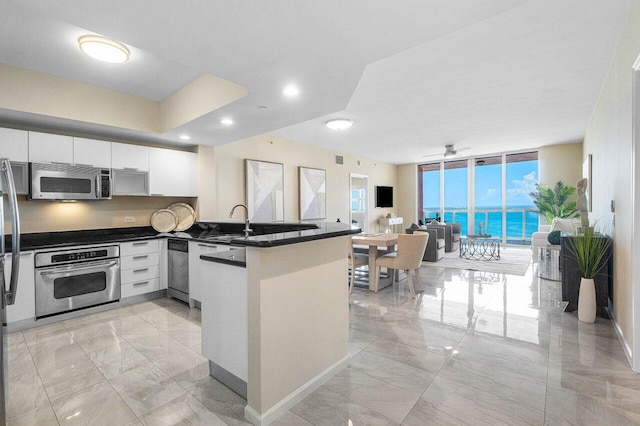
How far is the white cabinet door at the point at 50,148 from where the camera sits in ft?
10.9

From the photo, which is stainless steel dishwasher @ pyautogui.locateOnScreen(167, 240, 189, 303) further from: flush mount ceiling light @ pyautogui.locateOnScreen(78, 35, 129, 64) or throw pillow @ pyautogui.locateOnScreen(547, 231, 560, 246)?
throw pillow @ pyautogui.locateOnScreen(547, 231, 560, 246)

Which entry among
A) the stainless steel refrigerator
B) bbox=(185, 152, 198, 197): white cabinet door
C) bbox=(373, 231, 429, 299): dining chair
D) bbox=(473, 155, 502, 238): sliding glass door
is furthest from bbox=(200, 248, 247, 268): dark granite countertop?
bbox=(473, 155, 502, 238): sliding glass door

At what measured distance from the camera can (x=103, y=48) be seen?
8.44ft

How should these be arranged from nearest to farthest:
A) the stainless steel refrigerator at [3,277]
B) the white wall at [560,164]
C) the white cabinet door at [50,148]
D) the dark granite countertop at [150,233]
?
the stainless steel refrigerator at [3,277], the dark granite countertop at [150,233], the white cabinet door at [50,148], the white wall at [560,164]

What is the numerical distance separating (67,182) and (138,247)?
1.09 m

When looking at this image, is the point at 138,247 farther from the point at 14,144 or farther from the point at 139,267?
the point at 14,144

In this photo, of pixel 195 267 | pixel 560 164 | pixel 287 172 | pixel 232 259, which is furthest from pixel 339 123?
pixel 560 164

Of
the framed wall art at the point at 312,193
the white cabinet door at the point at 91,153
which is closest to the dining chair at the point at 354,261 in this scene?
the framed wall art at the point at 312,193

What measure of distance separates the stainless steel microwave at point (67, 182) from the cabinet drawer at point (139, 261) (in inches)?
33.3

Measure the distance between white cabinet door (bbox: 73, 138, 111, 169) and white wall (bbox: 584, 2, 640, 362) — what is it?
17.6ft

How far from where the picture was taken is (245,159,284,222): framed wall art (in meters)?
5.57

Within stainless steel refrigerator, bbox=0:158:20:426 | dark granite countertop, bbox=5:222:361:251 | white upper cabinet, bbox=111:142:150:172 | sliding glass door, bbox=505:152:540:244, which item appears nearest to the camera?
stainless steel refrigerator, bbox=0:158:20:426

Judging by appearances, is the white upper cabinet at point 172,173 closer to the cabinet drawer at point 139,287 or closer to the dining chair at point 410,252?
the cabinet drawer at point 139,287

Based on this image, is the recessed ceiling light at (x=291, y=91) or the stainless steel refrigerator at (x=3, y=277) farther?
the recessed ceiling light at (x=291, y=91)
